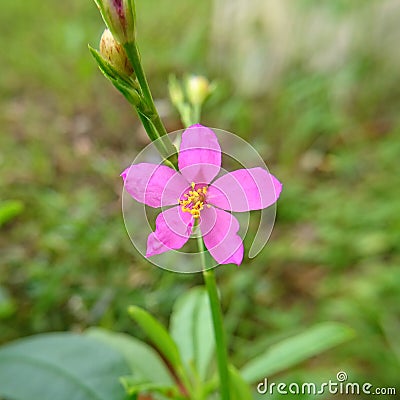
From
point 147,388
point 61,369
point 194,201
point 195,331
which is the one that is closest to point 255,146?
point 195,331

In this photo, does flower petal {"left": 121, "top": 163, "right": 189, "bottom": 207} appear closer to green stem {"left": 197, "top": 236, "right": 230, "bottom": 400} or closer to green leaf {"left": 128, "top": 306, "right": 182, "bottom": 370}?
green stem {"left": 197, "top": 236, "right": 230, "bottom": 400}

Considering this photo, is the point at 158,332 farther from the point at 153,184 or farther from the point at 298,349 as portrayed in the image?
the point at 153,184

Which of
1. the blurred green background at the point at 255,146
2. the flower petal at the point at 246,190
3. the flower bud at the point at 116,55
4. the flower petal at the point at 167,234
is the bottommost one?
the flower petal at the point at 167,234

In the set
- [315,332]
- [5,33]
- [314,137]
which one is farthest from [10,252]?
[5,33]

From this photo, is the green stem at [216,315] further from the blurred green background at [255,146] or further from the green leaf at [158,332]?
the blurred green background at [255,146]

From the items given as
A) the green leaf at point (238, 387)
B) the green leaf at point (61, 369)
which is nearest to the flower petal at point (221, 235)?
the green leaf at point (238, 387)

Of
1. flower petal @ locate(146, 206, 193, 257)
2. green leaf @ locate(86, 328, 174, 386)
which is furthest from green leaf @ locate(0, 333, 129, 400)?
flower petal @ locate(146, 206, 193, 257)

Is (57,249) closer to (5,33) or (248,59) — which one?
(248,59)
